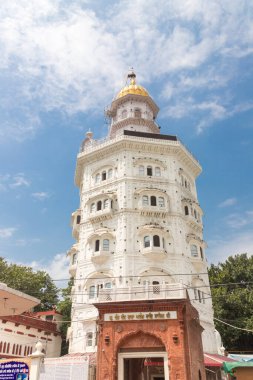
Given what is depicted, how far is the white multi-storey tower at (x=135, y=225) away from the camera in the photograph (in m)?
27.7

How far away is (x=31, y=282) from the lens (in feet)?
133

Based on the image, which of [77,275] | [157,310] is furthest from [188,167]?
[157,310]

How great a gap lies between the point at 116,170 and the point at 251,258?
61.5ft

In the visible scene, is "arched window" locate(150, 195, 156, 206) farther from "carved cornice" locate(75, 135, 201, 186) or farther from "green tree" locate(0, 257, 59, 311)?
"green tree" locate(0, 257, 59, 311)

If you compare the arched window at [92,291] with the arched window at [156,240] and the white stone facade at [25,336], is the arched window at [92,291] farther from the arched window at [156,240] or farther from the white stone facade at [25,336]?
the white stone facade at [25,336]

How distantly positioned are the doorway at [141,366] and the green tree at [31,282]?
63.0 ft

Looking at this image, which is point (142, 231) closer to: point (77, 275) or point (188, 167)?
point (77, 275)

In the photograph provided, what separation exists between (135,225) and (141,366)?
11125 millimetres

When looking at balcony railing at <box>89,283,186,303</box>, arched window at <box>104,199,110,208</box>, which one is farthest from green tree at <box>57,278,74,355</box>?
balcony railing at <box>89,283,186,303</box>

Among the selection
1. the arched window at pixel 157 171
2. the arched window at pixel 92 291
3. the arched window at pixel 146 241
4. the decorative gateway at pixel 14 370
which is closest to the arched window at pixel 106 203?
the arched window at pixel 146 241

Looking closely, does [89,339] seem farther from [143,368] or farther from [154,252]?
A: [154,252]

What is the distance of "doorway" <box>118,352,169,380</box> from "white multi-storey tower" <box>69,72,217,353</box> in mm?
4429

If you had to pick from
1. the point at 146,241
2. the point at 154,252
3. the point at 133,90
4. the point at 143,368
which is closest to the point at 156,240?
the point at 146,241

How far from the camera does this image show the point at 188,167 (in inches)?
1419
